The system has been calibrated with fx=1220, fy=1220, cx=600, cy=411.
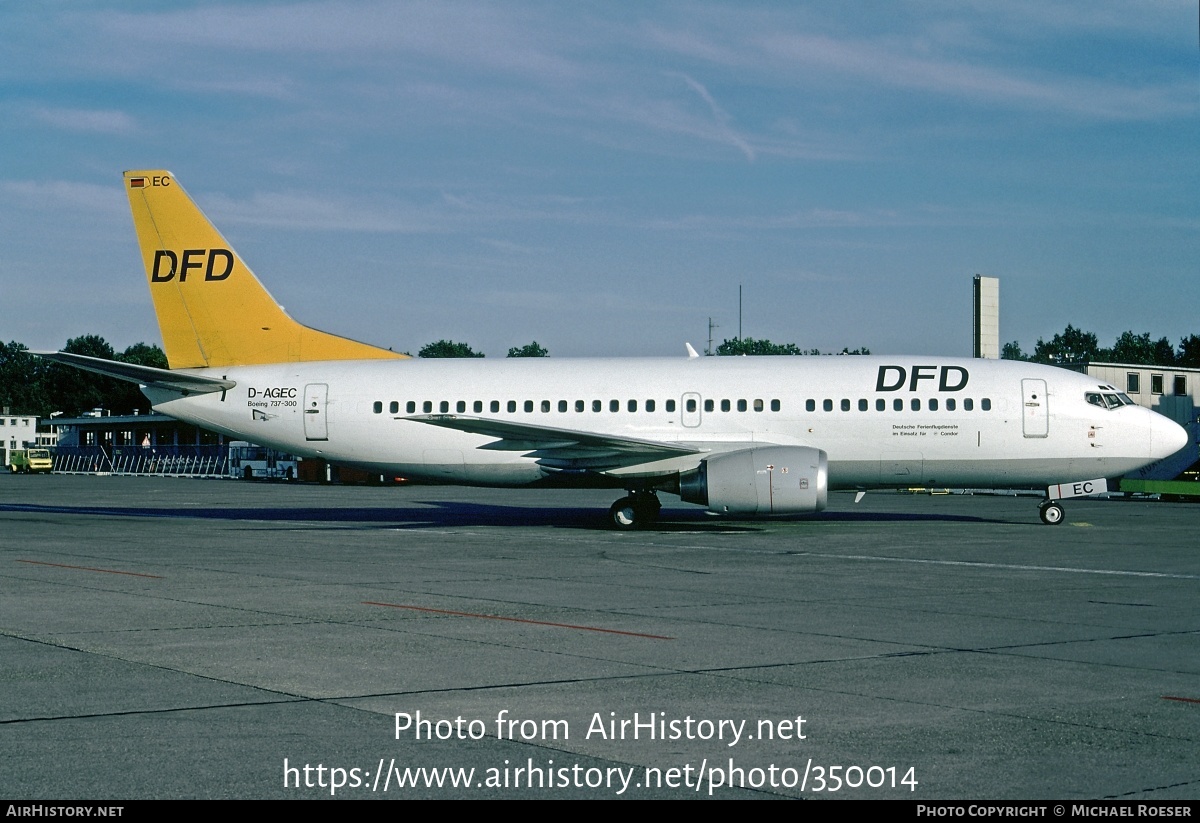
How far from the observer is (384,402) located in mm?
28031

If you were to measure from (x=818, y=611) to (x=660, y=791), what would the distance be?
7.17 metres

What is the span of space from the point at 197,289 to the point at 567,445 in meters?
10.2

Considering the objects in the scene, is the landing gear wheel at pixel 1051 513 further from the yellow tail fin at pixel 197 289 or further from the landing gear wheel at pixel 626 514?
the yellow tail fin at pixel 197 289

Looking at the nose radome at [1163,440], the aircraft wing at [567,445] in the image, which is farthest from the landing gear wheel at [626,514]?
the nose radome at [1163,440]

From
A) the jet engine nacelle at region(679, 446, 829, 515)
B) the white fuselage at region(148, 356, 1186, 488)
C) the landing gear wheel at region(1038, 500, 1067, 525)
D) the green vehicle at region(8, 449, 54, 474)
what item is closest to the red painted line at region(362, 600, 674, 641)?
the jet engine nacelle at region(679, 446, 829, 515)

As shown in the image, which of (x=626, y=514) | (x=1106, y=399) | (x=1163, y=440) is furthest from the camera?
(x=626, y=514)

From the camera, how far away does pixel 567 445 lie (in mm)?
25578

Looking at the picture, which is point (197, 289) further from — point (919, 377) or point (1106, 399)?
point (1106, 399)

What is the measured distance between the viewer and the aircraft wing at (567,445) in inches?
966

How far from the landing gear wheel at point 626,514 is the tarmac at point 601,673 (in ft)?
20.0

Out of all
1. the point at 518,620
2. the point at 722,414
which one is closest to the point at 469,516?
the point at 722,414

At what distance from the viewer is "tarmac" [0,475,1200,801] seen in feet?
20.9

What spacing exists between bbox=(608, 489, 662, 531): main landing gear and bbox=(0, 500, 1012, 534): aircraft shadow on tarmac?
305mm

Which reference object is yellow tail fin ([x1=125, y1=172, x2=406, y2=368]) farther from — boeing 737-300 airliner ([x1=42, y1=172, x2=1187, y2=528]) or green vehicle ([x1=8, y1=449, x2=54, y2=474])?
green vehicle ([x1=8, y1=449, x2=54, y2=474])
